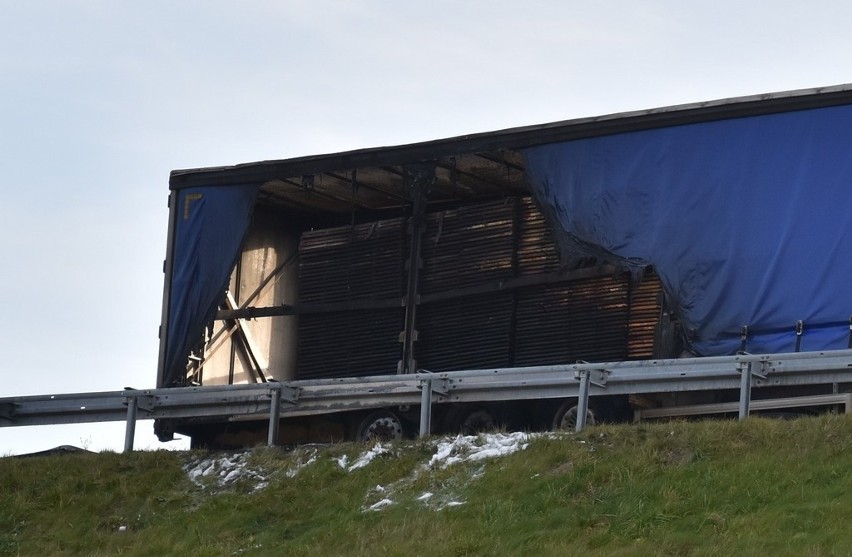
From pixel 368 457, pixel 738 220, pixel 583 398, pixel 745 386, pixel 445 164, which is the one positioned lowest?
pixel 368 457

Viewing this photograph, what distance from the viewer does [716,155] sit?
16.9 m

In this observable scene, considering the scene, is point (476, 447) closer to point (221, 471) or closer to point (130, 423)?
point (221, 471)

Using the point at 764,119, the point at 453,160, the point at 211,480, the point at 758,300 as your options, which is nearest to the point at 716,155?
the point at 764,119

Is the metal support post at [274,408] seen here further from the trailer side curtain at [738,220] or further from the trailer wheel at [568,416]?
the trailer side curtain at [738,220]

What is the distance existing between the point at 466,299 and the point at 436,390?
3181mm

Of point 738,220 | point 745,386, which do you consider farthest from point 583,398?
point 738,220

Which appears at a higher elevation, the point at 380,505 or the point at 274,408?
the point at 274,408

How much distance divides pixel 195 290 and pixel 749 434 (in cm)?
842

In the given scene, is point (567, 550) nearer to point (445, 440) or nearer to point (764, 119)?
point (445, 440)

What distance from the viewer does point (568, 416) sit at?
17.3 metres

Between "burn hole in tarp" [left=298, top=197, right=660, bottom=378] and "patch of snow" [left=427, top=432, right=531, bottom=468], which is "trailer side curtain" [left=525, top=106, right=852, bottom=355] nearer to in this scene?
"burn hole in tarp" [left=298, top=197, right=660, bottom=378]

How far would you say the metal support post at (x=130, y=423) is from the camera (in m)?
17.4

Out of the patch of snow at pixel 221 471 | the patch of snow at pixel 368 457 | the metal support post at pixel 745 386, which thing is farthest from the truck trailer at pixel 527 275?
the patch of snow at pixel 221 471

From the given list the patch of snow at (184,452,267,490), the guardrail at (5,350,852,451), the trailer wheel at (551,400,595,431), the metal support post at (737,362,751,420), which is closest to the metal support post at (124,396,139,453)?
the guardrail at (5,350,852,451)
